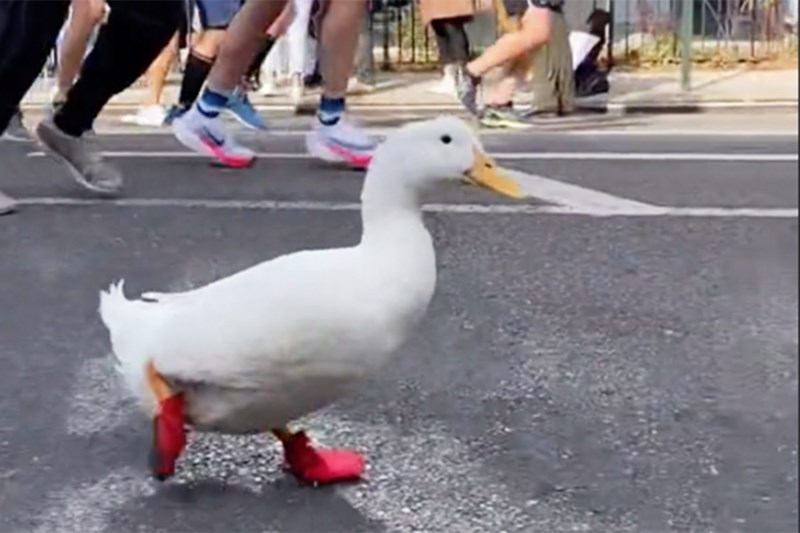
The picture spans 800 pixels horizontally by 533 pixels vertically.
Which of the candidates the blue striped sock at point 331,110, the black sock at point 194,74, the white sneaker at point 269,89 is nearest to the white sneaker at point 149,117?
the black sock at point 194,74

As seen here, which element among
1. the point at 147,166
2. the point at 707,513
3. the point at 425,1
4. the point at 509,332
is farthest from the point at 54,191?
the point at 425,1

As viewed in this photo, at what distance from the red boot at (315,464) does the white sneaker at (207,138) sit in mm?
2762

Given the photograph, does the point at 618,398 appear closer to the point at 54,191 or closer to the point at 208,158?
the point at 54,191

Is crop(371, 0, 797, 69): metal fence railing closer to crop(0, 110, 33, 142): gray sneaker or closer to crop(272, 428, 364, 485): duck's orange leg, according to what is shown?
crop(272, 428, 364, 485): duck's orange leg

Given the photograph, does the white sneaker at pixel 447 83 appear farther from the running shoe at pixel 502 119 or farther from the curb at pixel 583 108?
the running shoe at pixel 502 119

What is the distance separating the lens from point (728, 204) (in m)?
4.34

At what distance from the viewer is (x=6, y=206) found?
435cm

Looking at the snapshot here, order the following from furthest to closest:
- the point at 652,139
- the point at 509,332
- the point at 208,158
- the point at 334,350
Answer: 1. the point at 652,139
2. the point at 208,158
3. the point at 509,332
4. the point at 334,350

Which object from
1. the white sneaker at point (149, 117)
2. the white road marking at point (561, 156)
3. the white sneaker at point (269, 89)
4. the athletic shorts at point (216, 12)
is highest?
the athletic shorts at point (216, 12)

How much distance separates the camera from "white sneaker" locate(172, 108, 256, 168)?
5.03 meters

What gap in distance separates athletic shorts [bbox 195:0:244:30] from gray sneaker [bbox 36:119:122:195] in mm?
1936

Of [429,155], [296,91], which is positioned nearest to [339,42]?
[429,155]

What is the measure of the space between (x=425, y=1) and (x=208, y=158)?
324cm

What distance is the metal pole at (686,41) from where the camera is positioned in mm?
4549
